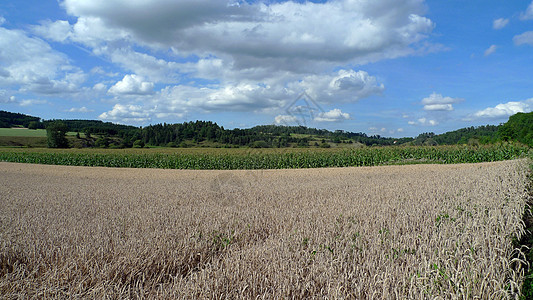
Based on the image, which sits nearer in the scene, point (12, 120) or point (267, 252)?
point (267, 252)

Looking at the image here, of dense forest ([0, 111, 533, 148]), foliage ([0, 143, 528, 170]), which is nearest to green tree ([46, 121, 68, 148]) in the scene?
dense forest ([0, 111, 533, 148])

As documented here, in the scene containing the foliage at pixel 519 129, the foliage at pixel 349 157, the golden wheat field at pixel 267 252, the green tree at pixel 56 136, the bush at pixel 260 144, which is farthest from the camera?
the foliage at pixel 519 129

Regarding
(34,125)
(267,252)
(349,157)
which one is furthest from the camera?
(34,125)

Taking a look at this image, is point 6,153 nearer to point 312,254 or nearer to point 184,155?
point 184,155

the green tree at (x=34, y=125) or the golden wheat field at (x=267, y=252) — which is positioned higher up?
the green tree at (x=34, y=125)

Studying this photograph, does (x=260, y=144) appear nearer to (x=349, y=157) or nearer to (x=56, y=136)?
(x=349, y=157)

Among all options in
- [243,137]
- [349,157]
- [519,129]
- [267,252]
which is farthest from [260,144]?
[519,129]

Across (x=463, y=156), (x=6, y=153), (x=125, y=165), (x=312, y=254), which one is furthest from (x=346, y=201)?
(x=6, y=153)

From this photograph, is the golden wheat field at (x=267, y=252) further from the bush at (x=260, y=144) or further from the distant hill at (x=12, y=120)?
the distant hill at (x=12, y=120)

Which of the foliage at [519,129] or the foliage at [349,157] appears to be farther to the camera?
the foliage at [519,129]

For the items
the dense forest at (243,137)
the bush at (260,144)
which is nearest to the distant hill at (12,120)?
the dense forest at (243,137)

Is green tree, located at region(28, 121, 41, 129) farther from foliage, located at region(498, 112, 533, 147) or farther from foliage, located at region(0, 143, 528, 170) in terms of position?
foliage, located at region(498, 112, 533, 147)

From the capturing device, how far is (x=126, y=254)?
11.7 ft

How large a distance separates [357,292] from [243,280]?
1027mm
